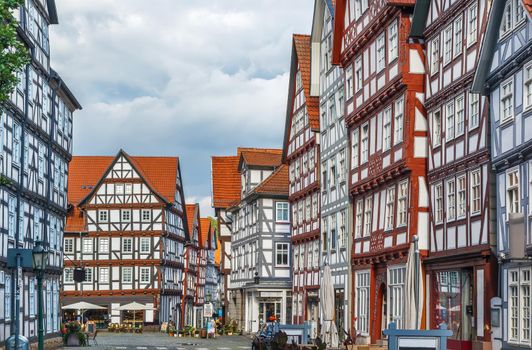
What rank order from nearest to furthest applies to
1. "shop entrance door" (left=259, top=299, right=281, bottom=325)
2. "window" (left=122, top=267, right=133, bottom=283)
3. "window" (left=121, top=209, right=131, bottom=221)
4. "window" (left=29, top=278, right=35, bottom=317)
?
"window" (left=29, top=278, right=35, bottom=317)
"shop entrance door" (left=259, top=299, right=281, bottom=325)
"window" (left=122, top=267, right=133, bottom=283)
"window" (left=121, top=209, right=131, bottom=221)

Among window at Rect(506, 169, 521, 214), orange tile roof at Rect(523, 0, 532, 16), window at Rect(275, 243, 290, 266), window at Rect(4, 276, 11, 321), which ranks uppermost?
orange tile roof at Rect(523, 0, 532, 16)

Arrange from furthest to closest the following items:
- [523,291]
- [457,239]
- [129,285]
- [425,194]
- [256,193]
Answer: [129,285] < [256,193] < [425,194] < [457,239] < [523,291]

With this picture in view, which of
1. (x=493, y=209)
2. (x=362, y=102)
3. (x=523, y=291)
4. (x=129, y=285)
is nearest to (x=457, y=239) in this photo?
(x=493, y=209)

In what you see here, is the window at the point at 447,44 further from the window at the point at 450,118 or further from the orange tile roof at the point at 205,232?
the orange tile roof at the point at 205,232

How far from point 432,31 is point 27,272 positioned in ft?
62.8

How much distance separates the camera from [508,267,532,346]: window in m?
27.1

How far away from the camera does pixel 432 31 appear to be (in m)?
36.6

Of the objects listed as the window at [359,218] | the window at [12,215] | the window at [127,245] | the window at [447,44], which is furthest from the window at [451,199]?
the window at [127,245]

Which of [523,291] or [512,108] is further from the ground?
[512,108]

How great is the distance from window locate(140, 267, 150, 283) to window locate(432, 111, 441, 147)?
58651mm

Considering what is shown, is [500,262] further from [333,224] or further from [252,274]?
[252,274]

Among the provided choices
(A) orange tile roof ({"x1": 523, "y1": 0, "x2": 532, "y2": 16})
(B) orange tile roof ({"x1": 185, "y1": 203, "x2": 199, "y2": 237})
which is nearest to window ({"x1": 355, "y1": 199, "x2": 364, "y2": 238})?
(A) orange tile roof ({"x1": 523, "y1": 0, "x2": 532, "y2": 16})

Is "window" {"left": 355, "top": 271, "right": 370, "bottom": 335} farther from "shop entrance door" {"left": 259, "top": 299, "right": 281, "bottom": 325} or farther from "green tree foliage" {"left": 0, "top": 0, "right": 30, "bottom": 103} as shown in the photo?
"shop entrance door" {"left": 259, "top": 299, "right": 281, "bottom": 325}

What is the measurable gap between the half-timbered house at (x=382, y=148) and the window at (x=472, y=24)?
4.74 meters
